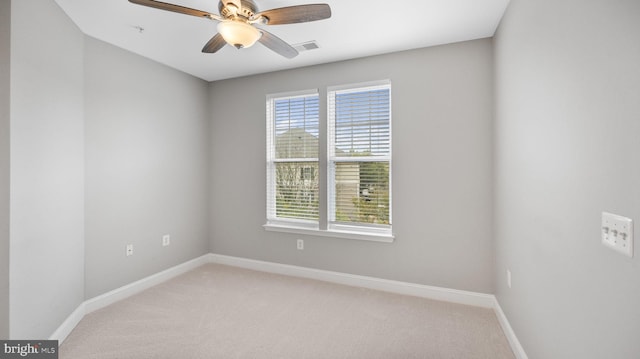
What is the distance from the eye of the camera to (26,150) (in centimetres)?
192

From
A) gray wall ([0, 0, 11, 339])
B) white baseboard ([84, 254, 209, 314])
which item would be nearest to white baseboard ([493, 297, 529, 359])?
gray wall ([0, 0, 11, 339])

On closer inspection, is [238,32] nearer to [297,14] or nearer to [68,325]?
[297,14]

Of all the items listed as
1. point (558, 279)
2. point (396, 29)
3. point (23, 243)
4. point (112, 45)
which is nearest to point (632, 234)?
point (558, 279)

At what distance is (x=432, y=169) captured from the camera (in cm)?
293

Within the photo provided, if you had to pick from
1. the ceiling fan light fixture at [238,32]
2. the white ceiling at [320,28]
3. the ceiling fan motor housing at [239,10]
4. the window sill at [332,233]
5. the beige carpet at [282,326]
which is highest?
the white ceiling at [320,28]

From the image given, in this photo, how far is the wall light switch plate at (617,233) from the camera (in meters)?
0.93

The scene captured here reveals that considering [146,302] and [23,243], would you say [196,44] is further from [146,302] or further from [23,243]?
[146,302]

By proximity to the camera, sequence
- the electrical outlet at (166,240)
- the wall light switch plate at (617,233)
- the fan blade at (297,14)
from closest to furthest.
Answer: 1. the wall light switch plate at (617,233)
2. the fan blade at (297,14)
3. the electrical outlet at (166,240)

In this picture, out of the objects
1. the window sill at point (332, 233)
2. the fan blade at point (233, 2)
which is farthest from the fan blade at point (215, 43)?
the window sill at point (332, 233)

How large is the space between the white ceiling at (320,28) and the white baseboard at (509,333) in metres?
2.51

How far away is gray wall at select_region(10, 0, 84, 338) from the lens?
1853 millimetres

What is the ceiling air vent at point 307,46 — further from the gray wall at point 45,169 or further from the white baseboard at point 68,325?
the white baseboard at point 68,325

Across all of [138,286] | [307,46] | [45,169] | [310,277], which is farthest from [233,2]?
[138,286]

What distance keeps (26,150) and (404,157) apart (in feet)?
10.3
